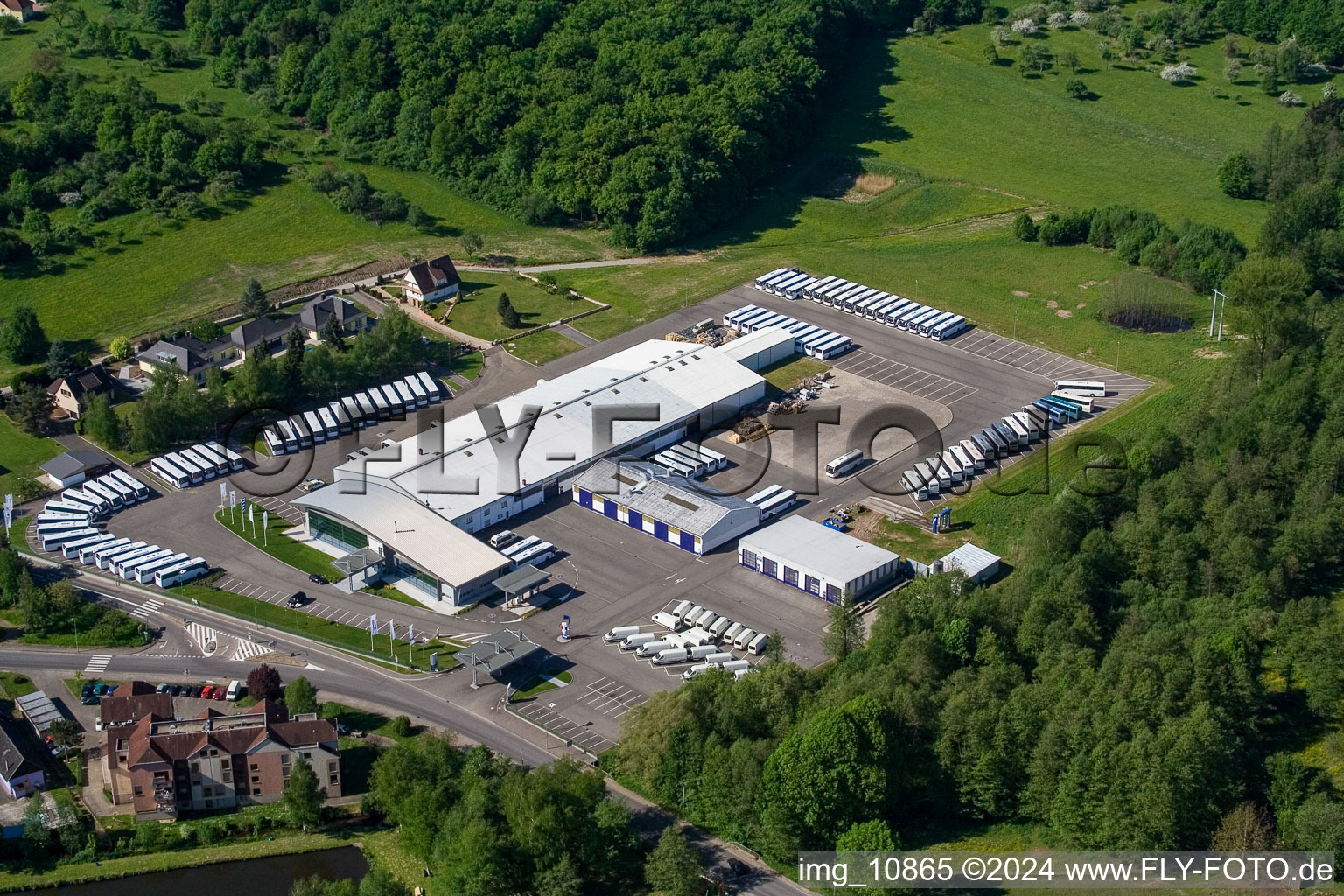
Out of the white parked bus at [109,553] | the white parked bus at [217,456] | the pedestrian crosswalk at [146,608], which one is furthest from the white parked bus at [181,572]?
the white parked bus at [217,456]

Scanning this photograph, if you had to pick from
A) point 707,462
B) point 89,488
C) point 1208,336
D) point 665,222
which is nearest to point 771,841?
point 707,462

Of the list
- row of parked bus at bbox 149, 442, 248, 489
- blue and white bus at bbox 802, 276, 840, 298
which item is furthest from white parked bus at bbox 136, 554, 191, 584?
blue and white bus at bbox 802, 276, 840, 298

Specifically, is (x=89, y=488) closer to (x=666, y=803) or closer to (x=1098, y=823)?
(x=666, y=803)

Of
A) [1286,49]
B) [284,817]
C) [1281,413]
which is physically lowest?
[284,817]

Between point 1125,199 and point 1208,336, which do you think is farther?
point 1125,199

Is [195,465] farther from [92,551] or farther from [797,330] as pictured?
[797,330]

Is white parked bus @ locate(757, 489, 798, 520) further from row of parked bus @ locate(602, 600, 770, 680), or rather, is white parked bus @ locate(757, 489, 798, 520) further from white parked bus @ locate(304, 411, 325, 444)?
white parked bus @ locate(304, 411, 325, 444)
